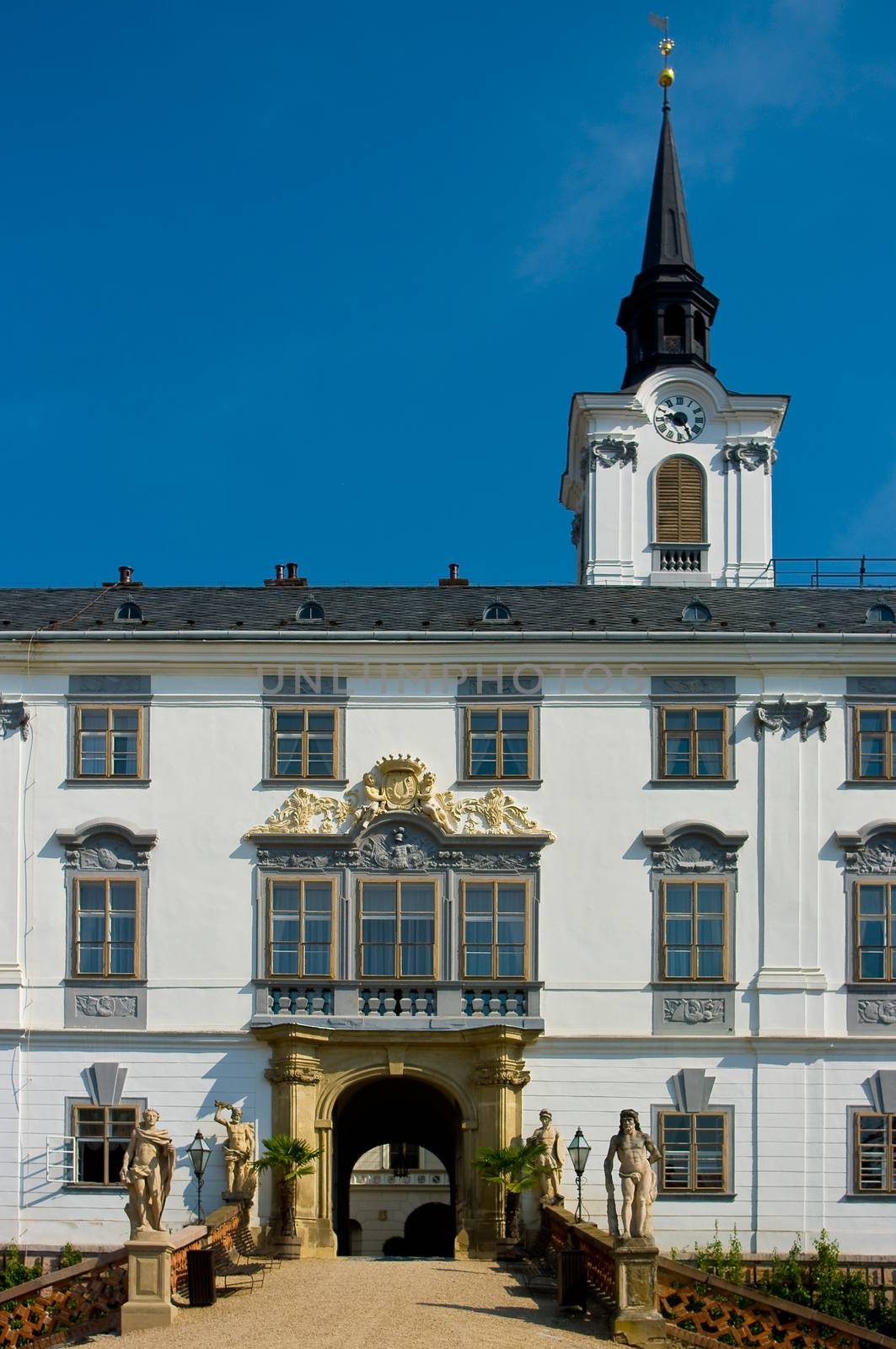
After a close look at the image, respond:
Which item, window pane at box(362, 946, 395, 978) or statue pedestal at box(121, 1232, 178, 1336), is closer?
statue pedestal at box(121, 1232, 178, 1336)

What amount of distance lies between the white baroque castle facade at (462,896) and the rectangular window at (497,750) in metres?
0.05

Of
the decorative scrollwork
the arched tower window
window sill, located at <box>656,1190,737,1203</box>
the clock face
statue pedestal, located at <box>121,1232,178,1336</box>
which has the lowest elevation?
window sill, located at <box>656,1190,737,1203</box>

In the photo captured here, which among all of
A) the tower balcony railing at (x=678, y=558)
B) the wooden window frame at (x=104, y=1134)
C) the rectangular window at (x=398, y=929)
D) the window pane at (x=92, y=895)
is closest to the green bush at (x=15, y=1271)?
the wooden window frame at (x=104, y=1134)

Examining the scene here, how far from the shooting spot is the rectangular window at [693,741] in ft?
128

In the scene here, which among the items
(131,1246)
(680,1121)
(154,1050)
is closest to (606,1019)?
(680,1121)

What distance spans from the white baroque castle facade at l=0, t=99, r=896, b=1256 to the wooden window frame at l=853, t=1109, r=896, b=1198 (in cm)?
10

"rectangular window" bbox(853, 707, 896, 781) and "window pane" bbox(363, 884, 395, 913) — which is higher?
"rectangular window" bbox(853, 707, 896, 781)

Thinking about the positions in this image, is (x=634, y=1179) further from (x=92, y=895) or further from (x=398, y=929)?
(x=92, y=895)

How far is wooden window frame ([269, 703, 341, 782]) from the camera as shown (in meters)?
38.8

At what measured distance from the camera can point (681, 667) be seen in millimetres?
39125

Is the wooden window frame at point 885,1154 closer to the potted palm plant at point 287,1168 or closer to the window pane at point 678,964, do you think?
the window pane at point 678,964

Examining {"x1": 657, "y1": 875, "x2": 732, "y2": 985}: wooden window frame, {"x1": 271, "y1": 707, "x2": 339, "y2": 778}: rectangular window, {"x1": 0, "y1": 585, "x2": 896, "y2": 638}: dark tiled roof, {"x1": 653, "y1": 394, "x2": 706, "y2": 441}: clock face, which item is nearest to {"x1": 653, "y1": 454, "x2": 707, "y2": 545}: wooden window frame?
{"x1": 653, "y1": 394, "x2": 706, "y2": 441}: clock face

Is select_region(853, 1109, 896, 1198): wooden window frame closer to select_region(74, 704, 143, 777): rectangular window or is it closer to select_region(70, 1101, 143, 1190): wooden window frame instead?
select_region(70, 1101, 143, 1190): wooden window frame

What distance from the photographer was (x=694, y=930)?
38.2m
